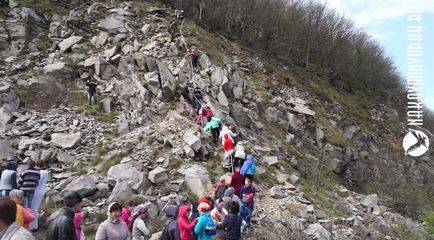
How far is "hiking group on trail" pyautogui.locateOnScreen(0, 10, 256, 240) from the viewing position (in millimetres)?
5786

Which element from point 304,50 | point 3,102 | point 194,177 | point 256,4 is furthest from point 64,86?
point 304,50

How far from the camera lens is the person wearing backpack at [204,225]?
8578mm

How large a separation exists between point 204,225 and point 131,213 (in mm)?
2313

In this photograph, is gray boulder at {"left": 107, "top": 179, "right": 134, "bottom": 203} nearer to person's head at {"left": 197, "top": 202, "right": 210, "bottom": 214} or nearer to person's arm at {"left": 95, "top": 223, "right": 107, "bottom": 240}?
person's head at {"left": 197, "top": 202, "right": 210, "bottom": 214}

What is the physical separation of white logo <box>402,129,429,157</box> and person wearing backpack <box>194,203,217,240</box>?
31.0 m

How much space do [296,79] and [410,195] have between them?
58.0 ft

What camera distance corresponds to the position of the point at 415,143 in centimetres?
3716

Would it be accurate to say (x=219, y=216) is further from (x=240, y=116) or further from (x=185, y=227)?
(x=240, y=116)

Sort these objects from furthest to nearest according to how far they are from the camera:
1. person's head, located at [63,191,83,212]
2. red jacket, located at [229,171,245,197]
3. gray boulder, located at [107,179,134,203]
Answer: gray boulder, located at [107,179,134,203] → red jacket, located at [229,171,245,197] → person's head, located at [63,191,83,212]

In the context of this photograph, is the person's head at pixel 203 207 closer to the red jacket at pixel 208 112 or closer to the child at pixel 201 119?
the child at pixel 201 119

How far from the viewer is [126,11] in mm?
31328

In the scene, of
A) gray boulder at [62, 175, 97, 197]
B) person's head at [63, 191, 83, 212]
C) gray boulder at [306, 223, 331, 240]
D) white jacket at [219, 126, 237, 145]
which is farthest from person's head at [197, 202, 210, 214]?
white jacket at [219, 126, 237, 145]

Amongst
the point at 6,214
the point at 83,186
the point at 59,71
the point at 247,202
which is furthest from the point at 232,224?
the point at 59,71

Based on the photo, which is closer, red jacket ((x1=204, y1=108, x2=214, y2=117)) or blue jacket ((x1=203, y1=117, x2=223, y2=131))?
blue jacket ((x1=203, y1=117, x2=223, y2=131))
